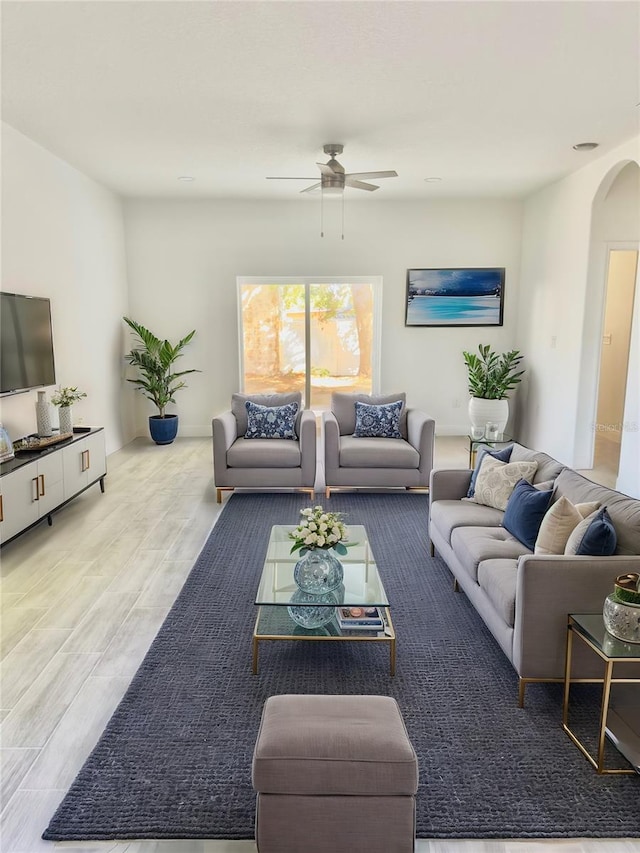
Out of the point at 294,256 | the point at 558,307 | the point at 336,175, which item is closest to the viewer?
the point at 336,175

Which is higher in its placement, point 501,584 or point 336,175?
point 336,175

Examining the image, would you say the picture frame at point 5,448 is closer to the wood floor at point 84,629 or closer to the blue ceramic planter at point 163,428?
the wood floor at point 84,629

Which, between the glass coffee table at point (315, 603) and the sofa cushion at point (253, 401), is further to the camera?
the sofa cushion at point (253, 401)

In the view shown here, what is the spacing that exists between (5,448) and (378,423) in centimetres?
304

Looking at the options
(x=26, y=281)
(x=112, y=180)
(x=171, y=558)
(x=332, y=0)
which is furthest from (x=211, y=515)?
(x=112, y=180)

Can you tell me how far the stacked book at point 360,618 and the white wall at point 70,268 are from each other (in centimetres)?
Result: 320

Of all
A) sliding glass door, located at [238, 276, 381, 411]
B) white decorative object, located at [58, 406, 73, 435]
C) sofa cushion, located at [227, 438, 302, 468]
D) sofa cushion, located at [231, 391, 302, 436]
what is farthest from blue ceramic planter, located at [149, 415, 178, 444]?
sofa cushion, located at [227, 438, 302, 468]

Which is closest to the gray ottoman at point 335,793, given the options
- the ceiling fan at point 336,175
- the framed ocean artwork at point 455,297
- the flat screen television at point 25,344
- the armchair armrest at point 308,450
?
the armchair armrest at point 308,450

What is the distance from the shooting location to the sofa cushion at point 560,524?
247cm

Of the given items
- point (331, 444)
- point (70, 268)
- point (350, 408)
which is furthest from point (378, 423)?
point (70, 268)

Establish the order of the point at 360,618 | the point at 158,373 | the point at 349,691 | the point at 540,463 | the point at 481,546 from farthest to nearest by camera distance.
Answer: the point at 158,373
the point at 540,463
the point at 481,546
the point at 360,618
the point at 349,691

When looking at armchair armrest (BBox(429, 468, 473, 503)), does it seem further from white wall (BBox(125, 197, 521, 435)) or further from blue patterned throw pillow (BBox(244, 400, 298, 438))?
white wall (BBox(125, 197, 521, 435))

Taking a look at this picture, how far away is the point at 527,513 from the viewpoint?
2.88m

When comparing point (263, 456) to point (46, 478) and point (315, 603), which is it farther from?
point (315, 603)
